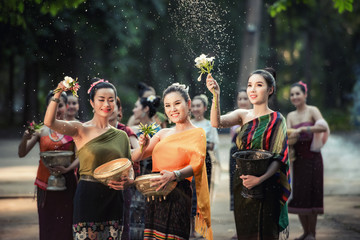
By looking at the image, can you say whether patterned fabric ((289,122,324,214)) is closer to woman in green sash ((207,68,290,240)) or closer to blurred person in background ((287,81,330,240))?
blurred person in background ((287,81,330,240))

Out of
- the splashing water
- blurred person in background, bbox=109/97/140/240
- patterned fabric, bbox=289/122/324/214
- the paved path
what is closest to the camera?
blurred person in background, bbox=109/97/140/240

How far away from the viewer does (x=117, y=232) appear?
4.61m

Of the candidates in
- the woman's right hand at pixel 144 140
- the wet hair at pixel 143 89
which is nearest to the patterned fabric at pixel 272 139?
the woman's right hand at pixel 144 140

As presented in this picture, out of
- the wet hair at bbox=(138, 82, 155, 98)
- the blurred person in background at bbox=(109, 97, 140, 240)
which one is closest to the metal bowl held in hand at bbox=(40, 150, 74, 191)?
the blurred person in background at bbox=(109, 97, 140, 240)

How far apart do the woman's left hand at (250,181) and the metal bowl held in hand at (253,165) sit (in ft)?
0.08

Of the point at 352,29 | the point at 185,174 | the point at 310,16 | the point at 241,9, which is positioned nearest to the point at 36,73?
the point at 241,9

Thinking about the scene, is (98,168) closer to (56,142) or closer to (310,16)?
(56,142)

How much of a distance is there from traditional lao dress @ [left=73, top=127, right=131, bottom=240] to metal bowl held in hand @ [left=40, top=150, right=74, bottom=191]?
3.73 feet

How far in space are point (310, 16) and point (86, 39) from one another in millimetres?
16674

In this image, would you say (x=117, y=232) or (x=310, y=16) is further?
(x=310, y=16)

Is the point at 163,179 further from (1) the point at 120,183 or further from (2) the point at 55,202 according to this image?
(2) the point at 55,202

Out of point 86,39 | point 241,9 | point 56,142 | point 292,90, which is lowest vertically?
point 56,142

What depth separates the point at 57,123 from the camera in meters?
4.41

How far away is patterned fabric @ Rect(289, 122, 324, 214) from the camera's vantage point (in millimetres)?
7168
